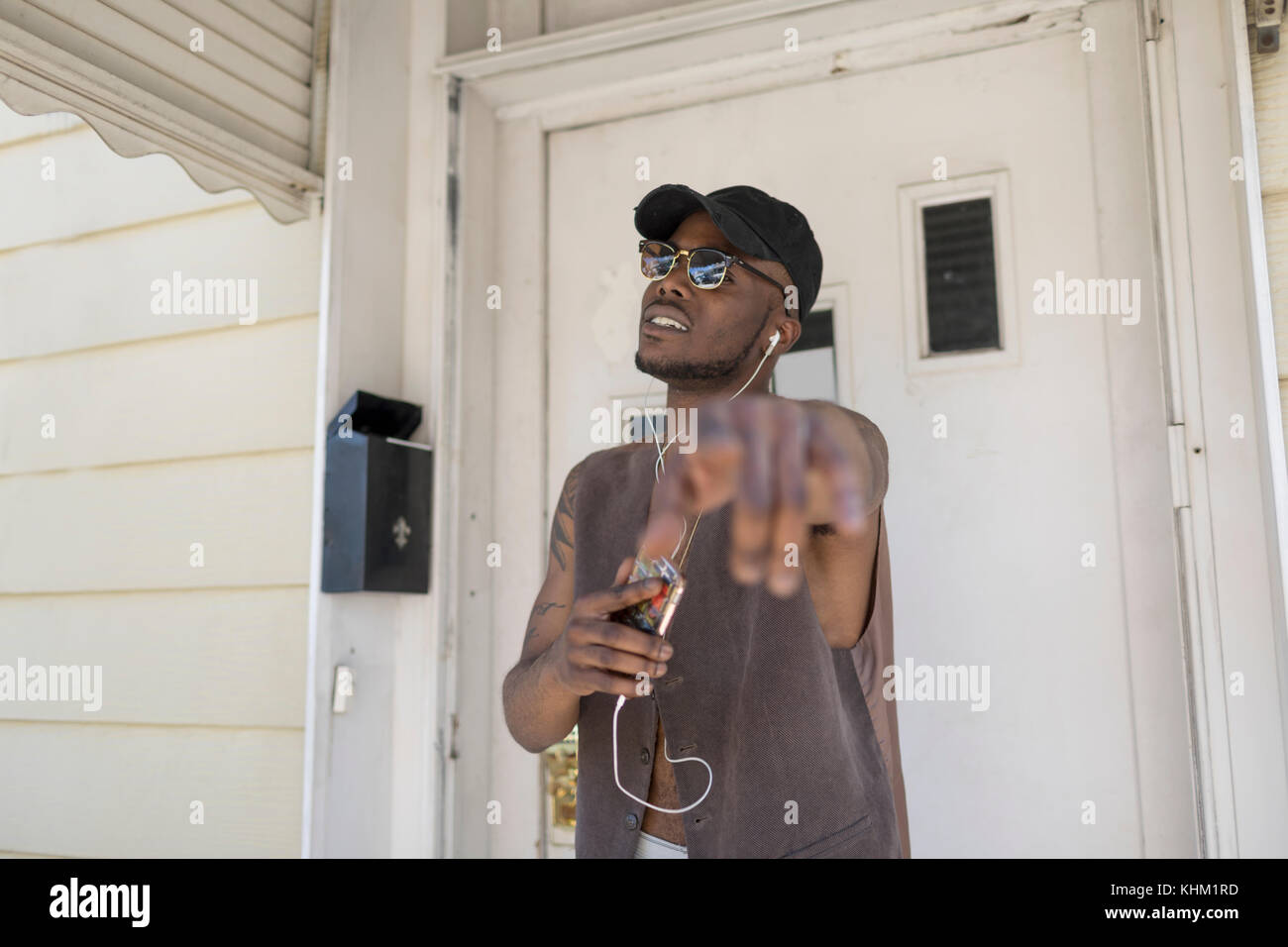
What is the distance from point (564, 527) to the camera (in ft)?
6.47

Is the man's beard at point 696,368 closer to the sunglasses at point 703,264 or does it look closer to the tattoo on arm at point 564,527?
the sunglasses at point 703,264

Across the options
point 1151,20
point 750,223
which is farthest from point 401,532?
point 1151,20

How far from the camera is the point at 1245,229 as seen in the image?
1898mm

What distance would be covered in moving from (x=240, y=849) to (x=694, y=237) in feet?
6.06

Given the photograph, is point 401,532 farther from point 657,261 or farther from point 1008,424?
point 1008,424

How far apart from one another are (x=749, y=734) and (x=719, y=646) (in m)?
0.15

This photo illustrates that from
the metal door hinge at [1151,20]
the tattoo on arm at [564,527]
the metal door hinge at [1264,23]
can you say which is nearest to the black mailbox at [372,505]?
the tattoo on arm at [564,527]

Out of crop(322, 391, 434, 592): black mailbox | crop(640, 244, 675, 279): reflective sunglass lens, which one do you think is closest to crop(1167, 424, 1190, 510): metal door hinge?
crop(640, 244, 675, 279): reflective sunglass lens

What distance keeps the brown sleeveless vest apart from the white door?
463 mm

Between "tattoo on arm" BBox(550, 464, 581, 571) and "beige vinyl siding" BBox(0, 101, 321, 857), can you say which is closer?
"tattoo on arm" BBox(550, 464, 581, 571)

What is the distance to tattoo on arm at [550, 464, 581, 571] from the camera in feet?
6.39

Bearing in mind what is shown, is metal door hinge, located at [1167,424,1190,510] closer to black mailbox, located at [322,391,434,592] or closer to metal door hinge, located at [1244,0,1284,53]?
metal door hinge, located at [1244,0,1284,53]

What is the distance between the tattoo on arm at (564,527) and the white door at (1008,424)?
659 millimetres

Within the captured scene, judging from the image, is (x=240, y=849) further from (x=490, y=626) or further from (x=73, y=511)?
(x=73, y=511)
